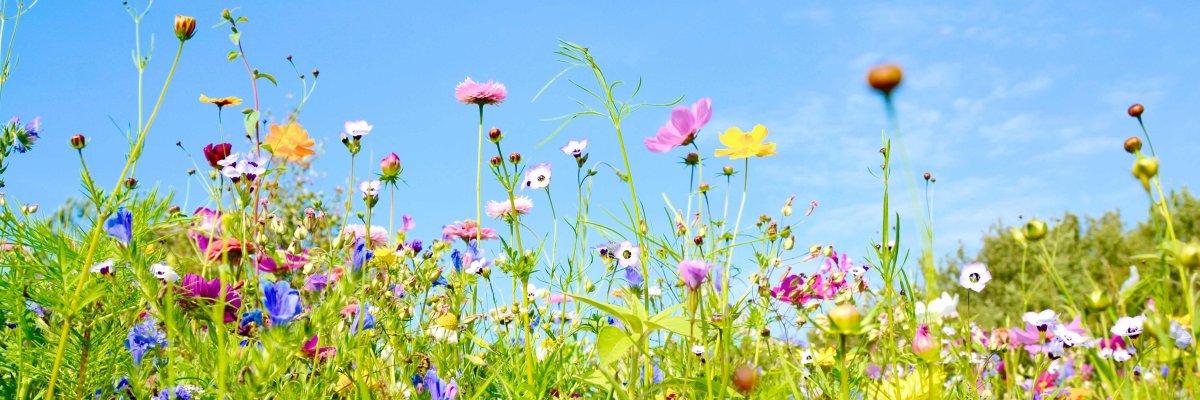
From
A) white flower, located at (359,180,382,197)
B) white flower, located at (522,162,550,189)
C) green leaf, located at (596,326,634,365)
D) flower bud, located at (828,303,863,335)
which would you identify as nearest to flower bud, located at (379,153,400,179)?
white flower, located at (359,180,382,197)

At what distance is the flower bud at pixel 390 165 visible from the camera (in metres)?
2.01

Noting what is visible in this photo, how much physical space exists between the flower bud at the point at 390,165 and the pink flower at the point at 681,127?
613mm

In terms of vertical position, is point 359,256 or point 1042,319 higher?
point 359,256

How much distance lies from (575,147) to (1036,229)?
141cm

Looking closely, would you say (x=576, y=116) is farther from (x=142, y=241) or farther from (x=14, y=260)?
(x=14, y=260)

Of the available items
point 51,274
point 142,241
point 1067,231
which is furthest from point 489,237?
point 1067,231

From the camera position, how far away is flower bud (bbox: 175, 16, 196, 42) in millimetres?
1788

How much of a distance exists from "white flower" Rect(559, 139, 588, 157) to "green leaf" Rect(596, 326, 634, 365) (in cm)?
104

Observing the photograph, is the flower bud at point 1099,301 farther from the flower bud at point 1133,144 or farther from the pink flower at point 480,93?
the pink flower at point 480,93

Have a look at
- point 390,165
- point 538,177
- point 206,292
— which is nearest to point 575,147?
point 538,177

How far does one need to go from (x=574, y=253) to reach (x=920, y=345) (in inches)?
45.1

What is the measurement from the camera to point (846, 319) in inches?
34.2

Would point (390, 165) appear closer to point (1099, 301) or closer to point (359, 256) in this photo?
point (359, 256)

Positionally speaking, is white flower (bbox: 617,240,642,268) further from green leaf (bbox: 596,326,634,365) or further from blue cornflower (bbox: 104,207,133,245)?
blue cornflower (bbox: 104,207,133,245)
